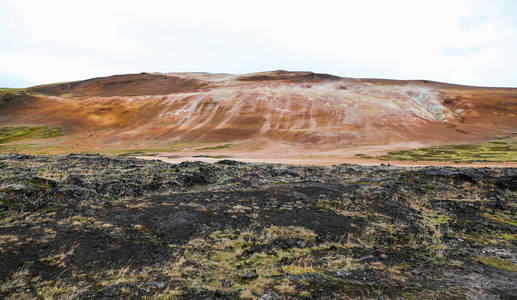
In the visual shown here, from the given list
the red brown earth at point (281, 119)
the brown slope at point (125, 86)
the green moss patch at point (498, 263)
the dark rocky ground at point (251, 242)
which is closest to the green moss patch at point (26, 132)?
the red brown earth at point (281, 119)

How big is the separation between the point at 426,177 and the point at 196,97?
7658cm

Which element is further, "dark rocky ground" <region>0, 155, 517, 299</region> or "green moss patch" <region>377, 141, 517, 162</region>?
"green moss patch" <region>377, 141, 517, 162</region>

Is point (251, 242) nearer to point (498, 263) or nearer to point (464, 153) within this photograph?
point (498, 263)

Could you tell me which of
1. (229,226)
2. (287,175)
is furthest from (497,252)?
(287,175)

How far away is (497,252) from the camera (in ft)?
34.8

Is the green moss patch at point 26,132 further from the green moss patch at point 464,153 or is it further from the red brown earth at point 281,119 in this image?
the green moss patch at point 464,153

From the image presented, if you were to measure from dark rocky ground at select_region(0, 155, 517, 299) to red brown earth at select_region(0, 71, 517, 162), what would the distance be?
3420 cm

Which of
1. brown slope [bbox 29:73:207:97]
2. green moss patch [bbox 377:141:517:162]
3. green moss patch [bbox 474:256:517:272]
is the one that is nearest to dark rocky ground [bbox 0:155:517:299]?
green moss patch [bbox 474:256:517:272]

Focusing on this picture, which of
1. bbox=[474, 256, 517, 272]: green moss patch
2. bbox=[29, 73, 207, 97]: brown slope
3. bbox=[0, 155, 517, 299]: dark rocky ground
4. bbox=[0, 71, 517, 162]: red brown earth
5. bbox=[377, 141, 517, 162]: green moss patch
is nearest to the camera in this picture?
bbox=[0, 155, 517, 299]: dark rocky ground

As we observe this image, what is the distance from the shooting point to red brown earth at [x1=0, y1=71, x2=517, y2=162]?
63.4m

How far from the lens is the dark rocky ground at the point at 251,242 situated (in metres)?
7.62

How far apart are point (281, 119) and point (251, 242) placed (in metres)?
67.0

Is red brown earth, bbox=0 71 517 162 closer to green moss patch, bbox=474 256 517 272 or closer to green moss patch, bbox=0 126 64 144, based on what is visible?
green moss patch, bbox=0 126 64 144

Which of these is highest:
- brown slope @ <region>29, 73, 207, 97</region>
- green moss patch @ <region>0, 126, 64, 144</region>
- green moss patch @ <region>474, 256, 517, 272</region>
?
brown slope @ <region>29, 73, 207, 97</region>
